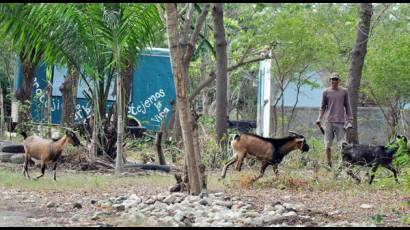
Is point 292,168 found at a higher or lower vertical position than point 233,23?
lower

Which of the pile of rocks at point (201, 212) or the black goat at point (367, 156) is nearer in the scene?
the pile of rocks at point (201, 212)

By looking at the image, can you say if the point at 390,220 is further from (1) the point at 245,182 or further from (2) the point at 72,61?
(2) the point at 72,61

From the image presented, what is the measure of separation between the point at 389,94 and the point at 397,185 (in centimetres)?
1001

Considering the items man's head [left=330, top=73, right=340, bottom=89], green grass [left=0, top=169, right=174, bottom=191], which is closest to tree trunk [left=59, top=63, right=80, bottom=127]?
green grass [left=0, top=169, right=174, bottom=191]

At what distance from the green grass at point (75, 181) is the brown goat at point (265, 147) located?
123cm

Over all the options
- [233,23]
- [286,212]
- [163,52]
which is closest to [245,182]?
[286,212]

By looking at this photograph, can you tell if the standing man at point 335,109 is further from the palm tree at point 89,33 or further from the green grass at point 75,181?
the palm tree at point 89,33

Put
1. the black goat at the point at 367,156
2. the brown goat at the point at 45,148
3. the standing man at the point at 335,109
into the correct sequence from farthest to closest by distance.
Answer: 1. the standing man at the point at 335,109
2. the brown goat at the point at 45,148
3. the black goat at the point at 367,156

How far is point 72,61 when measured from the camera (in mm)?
14453

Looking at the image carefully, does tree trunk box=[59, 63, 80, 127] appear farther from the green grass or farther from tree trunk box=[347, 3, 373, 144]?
tree trunk box=[347, 3, 373, 144]

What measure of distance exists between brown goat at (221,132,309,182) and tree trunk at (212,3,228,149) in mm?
3022

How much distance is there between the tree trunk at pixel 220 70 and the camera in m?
16.5

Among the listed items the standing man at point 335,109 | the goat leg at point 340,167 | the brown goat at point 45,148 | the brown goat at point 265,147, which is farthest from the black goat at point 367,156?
the brown goat at point 45,148

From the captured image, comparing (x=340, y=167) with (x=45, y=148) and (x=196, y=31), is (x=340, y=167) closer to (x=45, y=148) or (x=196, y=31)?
(x=196, y=31)
